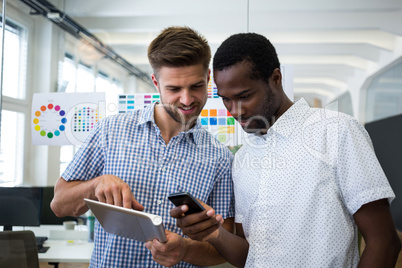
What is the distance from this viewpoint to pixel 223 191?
1394 mm

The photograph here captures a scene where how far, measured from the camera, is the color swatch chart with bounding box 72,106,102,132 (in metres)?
2.54

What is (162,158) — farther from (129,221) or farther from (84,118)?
(84,118)

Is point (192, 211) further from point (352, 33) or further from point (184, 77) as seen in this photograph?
point (352, 33)

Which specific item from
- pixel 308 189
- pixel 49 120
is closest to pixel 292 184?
pixel 308 189

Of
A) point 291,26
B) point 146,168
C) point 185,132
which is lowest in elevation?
point 146,168

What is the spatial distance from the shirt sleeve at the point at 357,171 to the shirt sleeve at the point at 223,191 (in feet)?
1.36

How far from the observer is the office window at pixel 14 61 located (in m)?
3.07

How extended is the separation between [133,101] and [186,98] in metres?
1.31

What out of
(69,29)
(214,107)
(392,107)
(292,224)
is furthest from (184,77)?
(392,107)

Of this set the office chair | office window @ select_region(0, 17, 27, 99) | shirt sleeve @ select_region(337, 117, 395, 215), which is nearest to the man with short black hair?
shirt sleeve @ select_region(337, 117, 395, 215)

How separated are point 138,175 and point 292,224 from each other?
522 mm

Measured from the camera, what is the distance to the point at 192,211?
3.45 feet

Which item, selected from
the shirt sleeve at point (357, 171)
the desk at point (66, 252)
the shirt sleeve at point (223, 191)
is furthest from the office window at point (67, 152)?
the shirt sleeve at point (357, 171)

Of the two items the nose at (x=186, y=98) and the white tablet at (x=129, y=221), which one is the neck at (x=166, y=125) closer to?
the nose at (x=186, y=98)
